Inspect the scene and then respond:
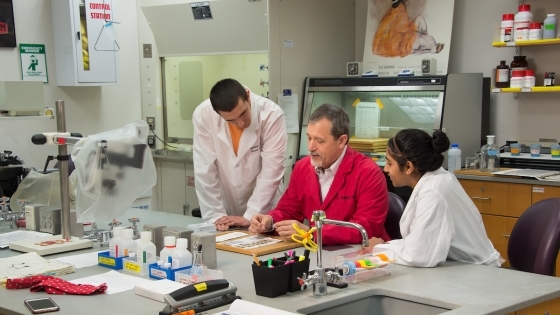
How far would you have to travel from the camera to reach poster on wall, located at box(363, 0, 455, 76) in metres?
5.04

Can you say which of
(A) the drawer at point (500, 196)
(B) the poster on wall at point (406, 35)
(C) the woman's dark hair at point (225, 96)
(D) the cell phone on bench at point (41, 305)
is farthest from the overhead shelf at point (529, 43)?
(D) the cell phone on bench at point (41, 305)

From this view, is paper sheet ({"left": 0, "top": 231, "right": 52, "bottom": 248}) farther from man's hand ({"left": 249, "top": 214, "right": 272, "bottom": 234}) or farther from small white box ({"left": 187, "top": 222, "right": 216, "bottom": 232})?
man's hand ({"left": 249, "top": 214, "right": 272, "bottom": 234})

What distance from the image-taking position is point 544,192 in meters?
4.09

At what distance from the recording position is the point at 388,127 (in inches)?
200

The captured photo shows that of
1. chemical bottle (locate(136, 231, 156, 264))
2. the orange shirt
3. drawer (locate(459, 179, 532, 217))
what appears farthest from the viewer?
drawer (locate(459, 179, 532, 217))

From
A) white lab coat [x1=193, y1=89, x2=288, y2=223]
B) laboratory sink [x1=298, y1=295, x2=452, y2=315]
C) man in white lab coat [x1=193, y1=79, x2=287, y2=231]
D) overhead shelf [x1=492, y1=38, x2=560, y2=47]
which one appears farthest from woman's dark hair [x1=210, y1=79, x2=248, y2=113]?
overhead shelf [x1=492, y1=38, x2=560, y2=47]

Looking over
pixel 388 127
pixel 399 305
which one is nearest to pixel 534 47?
pixel 388 127

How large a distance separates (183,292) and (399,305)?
0.68m

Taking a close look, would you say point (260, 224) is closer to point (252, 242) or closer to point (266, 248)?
point (252, 242)

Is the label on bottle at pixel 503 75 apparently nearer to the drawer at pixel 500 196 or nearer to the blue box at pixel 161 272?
the drawer at pixel 500 196

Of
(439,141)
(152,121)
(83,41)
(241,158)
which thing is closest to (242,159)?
(241,158)

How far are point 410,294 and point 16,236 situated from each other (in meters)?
1.84

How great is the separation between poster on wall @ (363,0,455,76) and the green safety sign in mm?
2507

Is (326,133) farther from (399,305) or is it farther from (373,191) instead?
(399,305)
